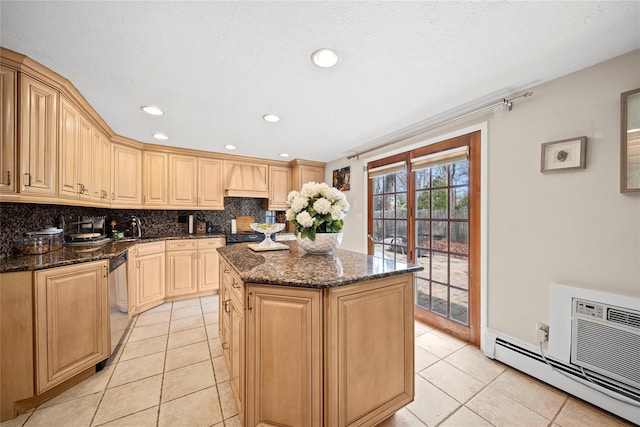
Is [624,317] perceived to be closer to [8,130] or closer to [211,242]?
[8,130]

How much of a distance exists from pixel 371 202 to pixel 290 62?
2365mm

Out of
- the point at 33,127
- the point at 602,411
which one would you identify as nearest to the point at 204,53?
the point at 33,127

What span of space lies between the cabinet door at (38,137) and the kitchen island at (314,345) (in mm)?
1638

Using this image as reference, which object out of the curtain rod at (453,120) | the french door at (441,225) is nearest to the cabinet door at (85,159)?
the curtain rod at (453,120)

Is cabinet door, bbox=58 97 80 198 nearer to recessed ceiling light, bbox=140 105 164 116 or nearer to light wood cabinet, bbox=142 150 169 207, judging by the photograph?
recessed ceiling light, bbox=140 105 164 116

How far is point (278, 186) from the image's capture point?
4.48 meters

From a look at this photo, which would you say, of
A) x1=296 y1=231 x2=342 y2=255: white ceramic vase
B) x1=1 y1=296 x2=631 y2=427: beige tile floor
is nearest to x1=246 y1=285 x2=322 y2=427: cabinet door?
x1=1 y1=296 x2=631 y2=427: beige tile floor

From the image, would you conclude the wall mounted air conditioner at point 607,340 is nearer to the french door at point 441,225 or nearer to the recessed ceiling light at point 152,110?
the french door at point 441,225

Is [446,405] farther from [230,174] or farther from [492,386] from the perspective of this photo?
[230,174]

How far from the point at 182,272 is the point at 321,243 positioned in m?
2.81

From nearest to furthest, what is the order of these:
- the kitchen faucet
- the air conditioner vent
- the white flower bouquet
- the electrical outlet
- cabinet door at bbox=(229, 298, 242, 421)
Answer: cabinet door at bbox=(229, 298, 242, 421), the air conditioner vent, the white flower bouquet, the electrical outlet, the kitchen faucet

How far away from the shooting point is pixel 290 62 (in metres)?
1.55

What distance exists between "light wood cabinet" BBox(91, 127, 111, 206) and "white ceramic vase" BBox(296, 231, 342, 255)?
230cm

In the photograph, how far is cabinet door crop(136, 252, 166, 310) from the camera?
3027mm
